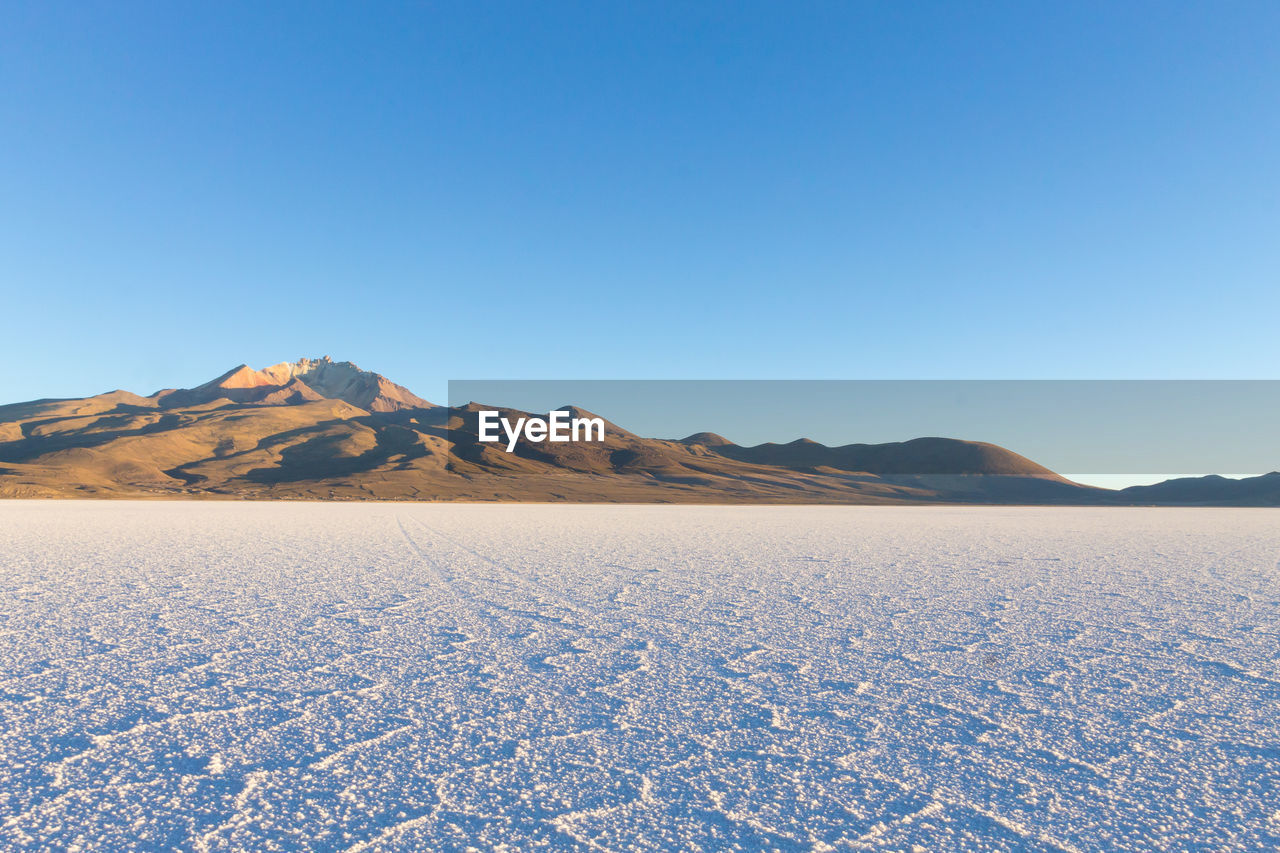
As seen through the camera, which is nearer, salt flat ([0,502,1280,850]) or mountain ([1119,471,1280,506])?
salt flat ([0,502,1280,850])

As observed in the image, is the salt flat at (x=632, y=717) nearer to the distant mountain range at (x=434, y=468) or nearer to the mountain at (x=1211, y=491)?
the distant mountain range at (x=434, y=468)

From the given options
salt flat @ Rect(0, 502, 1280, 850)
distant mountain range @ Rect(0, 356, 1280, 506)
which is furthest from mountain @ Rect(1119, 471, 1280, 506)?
salt flat @ Rect(0, 502, 1280, 850)

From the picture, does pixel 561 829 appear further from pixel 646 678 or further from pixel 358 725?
pixel 646 678

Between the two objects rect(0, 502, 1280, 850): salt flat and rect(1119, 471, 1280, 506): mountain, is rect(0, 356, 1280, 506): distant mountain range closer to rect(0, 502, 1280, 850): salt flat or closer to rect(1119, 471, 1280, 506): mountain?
rect(1119, 471, 1280, 506): mountain

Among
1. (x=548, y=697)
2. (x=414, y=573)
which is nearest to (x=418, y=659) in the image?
(x=548, y=697)

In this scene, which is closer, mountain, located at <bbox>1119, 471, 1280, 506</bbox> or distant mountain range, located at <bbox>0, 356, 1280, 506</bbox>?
distant mountain range, located at <bbox>0, 356, 1280, 506</bbox>

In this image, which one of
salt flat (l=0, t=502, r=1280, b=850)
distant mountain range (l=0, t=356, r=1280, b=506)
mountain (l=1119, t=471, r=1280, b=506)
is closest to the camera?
salt flat (l=0, t=502, r=1280, b=850)

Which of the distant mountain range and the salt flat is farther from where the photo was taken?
the distant mountain range

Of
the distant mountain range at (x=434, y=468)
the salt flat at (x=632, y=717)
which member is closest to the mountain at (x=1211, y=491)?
the distant mountain range at (x=434, y=468)

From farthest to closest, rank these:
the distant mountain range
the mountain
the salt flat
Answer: the mountain < the distant mountain range < the salt flat

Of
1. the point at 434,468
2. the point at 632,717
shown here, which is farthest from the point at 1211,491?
the point at 632,717
